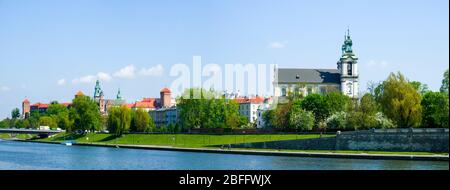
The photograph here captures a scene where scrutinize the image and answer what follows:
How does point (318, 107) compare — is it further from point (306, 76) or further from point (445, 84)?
point (306, 76)

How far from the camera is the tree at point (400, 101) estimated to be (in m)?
56.2

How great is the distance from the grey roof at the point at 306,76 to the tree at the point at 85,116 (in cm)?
3269

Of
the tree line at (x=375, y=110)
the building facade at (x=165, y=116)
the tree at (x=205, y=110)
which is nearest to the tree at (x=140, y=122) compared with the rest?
the tree at (x=205, y=110)

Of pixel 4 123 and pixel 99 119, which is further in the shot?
pixel 4 123

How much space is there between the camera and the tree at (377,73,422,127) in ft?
185

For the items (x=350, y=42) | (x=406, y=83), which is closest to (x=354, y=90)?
(x=350, y=42)

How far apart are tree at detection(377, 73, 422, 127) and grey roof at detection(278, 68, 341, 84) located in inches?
2229

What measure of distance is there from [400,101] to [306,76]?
193 feet

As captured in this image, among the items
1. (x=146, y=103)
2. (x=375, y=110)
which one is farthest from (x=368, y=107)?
(x=146, y=103)

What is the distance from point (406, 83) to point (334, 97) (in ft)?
65.6

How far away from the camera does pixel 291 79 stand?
115 m

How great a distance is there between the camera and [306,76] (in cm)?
11525

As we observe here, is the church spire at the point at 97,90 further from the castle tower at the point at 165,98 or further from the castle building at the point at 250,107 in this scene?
the castle building at the point at 250,107

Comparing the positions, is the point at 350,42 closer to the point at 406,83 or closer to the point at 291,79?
the point at 291,79
